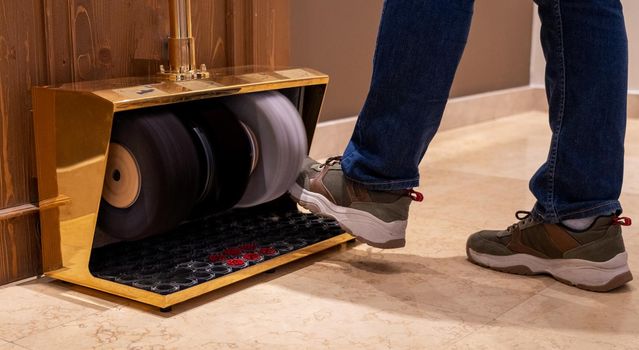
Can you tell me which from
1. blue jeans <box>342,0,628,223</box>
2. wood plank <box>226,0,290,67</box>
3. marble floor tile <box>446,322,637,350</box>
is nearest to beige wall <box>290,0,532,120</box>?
wood plank <box>226,0,290,67</box>

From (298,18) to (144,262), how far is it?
3.53 feet

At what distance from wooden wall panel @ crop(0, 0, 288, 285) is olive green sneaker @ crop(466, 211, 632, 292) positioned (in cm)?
71

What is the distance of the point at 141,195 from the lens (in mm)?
1323

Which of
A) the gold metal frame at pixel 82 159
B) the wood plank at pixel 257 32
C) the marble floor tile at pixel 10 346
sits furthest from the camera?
the wood plank at pixel 257 32

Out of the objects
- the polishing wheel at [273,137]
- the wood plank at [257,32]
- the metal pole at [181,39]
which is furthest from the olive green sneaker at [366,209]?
the wood plank at [257,32]

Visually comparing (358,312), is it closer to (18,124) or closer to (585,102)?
(585,102)

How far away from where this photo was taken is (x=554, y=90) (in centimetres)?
135

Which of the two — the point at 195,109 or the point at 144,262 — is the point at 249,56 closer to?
the point at 195,109

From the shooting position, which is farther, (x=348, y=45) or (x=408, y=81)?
(x=348, y=45)

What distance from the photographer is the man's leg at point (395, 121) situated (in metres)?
1.27

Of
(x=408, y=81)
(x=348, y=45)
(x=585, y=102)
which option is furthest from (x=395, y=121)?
(x=348, y=45)

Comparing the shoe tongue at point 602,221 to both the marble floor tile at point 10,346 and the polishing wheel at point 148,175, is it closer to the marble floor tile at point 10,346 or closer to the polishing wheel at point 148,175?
the polishing wheel at point 148,175

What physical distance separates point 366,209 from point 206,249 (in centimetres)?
30

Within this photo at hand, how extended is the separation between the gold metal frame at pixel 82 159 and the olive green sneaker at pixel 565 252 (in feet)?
1.23
